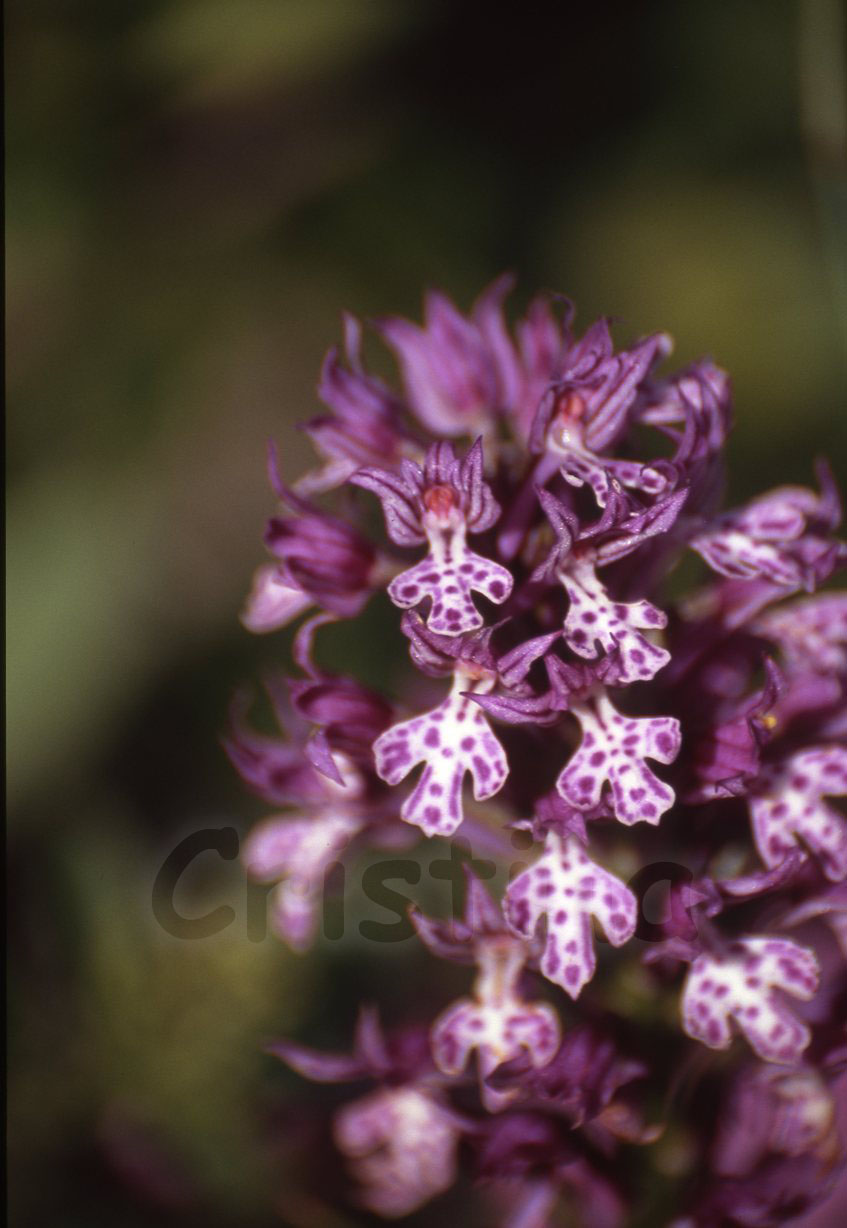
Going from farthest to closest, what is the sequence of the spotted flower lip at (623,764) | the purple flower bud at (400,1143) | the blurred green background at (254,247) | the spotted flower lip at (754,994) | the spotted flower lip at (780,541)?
the blurred green background at (254,247) < the purple flower bud at (400,1143) < the spotted flower lip at (780,541) < the spotted flower lip at (754,994) < the spotted flower lip at (623,764)

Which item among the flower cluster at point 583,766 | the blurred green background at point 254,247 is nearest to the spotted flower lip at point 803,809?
the flower cluster at point 583,766

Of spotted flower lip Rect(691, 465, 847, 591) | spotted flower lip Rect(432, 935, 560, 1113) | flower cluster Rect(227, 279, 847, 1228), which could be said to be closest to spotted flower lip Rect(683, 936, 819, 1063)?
flower cluster Rect(227, 279, 847, 1228)

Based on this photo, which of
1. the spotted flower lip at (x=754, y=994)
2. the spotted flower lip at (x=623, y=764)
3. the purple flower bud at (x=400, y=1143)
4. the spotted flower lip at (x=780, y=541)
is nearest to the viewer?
the spotted flower lip at (x=623, y=764)

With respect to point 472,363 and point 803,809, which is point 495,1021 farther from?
point 472,363

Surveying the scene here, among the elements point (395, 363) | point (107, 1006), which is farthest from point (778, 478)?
point (107, 1006)

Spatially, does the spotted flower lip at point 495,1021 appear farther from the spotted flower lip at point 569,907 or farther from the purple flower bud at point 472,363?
the purple flower bud at point 472,363

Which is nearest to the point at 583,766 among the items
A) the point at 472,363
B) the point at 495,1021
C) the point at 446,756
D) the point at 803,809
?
the point at 446,756

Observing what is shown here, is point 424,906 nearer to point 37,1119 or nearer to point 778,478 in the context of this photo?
point 37,1119

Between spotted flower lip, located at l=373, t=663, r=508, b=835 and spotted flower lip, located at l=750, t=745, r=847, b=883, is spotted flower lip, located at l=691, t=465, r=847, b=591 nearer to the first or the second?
spotted flower lip, located at l=750, t=745, r=847, b=883
